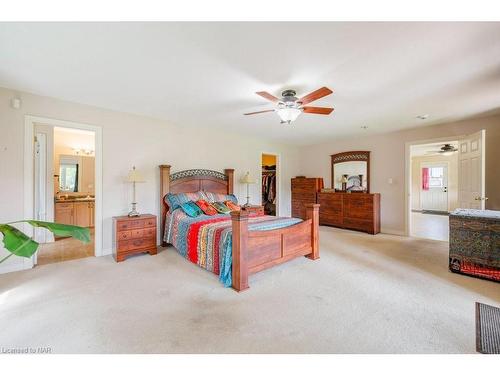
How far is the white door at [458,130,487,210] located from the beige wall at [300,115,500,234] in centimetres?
41

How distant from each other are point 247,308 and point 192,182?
2940 millimetres

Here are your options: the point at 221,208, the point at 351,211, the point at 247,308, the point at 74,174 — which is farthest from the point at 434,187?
the point at 74,174

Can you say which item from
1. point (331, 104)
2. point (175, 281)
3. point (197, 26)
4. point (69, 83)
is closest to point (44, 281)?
point (175, 281)

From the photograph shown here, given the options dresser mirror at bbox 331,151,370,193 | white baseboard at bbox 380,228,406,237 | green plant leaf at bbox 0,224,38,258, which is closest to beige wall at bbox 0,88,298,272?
dresser mirror at bbox 331,151,370,193

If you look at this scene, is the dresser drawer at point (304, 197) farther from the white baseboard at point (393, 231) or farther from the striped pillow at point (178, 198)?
the striped pillow at point (178, 198)

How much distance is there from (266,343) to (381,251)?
3015 mm

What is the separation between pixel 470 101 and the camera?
3213 millimetres

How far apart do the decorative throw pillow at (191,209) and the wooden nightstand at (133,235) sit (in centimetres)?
49

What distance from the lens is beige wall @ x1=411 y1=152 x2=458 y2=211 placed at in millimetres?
8312

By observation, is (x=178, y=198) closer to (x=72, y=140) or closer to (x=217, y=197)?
(x=217, y=197)

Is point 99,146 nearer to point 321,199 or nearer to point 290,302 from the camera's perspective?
point 290,302

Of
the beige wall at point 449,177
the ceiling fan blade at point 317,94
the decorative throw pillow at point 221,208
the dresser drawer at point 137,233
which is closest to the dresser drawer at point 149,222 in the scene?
the dresser drawer at point 137,233

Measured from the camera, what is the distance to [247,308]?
2.11 meters

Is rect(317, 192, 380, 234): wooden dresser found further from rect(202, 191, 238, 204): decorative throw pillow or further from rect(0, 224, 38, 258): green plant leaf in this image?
rect(0, 224, 38, 258): green plant leaf
